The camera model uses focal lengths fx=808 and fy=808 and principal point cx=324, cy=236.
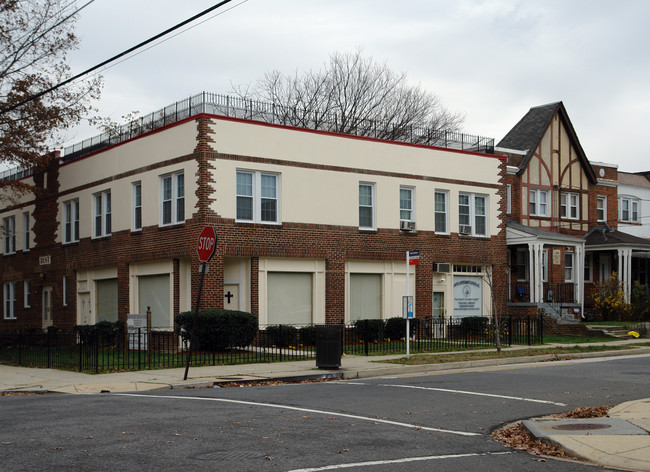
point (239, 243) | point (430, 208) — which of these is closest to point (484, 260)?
point (430, 208)

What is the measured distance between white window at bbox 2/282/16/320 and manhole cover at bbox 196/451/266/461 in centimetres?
3558

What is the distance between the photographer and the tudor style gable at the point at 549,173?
39438 millimetres

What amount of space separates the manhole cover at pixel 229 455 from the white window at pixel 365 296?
2200cm

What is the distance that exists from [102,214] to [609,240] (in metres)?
24.5

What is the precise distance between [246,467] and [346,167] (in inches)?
904

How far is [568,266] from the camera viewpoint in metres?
41.5

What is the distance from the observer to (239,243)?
27.8m

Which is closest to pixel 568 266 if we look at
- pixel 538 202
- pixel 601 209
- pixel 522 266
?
pixel 522 266

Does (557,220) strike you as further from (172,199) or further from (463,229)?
(172,199)

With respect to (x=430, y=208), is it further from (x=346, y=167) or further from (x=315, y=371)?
(x=315, y=371)

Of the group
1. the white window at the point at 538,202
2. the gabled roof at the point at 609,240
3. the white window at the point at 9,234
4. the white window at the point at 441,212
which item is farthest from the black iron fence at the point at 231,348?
the white window at the point at 9,234

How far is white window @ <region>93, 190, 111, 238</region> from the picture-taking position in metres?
32.8

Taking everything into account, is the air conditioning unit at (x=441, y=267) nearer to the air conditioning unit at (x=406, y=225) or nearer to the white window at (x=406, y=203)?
the air conditioning unit at (x=406, y=225)

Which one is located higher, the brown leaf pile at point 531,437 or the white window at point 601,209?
the white window at point 601,209
